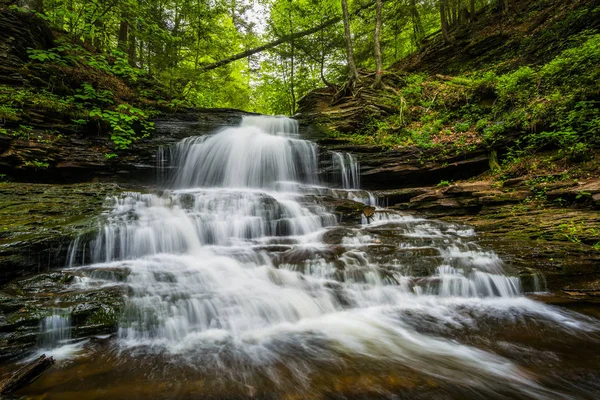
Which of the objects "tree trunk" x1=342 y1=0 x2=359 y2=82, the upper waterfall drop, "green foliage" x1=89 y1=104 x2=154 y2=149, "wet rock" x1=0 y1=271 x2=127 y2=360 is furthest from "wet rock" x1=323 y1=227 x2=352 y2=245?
"tree trunk" x1=342 y1=0 x2=359 y2=82

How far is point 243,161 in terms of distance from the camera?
958 centimetres

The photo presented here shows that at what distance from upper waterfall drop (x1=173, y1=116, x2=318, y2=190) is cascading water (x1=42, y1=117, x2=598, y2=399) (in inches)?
93.1

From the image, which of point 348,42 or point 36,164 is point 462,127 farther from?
point 36,164

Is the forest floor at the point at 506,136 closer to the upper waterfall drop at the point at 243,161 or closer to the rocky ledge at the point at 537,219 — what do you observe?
the rocky ledge at the point at 537,219

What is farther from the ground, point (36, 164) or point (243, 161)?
point (243, 161)

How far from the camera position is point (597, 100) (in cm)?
607

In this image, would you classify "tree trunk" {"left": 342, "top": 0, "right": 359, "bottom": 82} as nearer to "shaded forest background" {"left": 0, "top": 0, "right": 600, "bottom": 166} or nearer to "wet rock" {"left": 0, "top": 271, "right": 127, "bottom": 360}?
"shaded forest background" {"left": 0, "top": 0, "right": 600, "bottom": 166}

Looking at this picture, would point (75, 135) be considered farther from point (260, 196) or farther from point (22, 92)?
point (260, 196)

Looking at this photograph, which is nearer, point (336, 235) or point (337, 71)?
point (336, 235)

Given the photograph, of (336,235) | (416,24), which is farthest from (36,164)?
(416,24)

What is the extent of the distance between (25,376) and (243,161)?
7909 mm

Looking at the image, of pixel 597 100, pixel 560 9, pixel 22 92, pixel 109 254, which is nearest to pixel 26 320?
pixel 109 254

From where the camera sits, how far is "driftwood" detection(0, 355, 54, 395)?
202 centimetres

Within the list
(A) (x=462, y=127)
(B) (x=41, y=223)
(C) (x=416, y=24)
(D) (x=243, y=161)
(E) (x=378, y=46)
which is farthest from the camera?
(C) (x=416, y=24)
